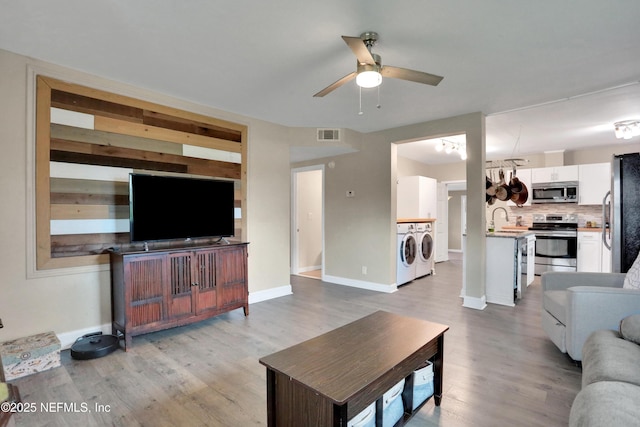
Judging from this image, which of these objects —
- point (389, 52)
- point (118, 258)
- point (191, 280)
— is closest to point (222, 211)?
point (191, 280)

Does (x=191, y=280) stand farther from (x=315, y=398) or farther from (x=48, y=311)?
(x=315, y=398)

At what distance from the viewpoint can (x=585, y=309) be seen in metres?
2.19

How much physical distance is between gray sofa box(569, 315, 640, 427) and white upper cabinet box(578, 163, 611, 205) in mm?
5160

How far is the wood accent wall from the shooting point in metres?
2.65

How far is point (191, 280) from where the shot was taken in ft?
10.3

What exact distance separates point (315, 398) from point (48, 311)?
269cm

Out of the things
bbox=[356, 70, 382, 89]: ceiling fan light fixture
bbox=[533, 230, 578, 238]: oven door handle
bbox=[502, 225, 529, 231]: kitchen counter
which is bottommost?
bbox=[533, 230, 578, 238]: oven door handle

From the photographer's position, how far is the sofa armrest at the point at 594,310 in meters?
2.07

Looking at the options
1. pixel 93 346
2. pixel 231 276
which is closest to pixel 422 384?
pixel 231 276

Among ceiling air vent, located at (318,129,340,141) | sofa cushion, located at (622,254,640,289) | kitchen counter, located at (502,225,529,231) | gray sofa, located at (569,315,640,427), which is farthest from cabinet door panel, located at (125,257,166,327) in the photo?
kitchen counter, located at (502,225,529,231)

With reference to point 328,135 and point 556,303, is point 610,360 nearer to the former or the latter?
point 556,303

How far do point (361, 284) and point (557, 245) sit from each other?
12.6 feet

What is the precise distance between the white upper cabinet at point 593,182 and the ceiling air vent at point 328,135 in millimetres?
4862

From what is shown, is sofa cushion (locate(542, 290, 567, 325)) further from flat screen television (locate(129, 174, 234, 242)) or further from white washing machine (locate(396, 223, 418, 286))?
flat screen television (locate(129, 174, 234, 242))
